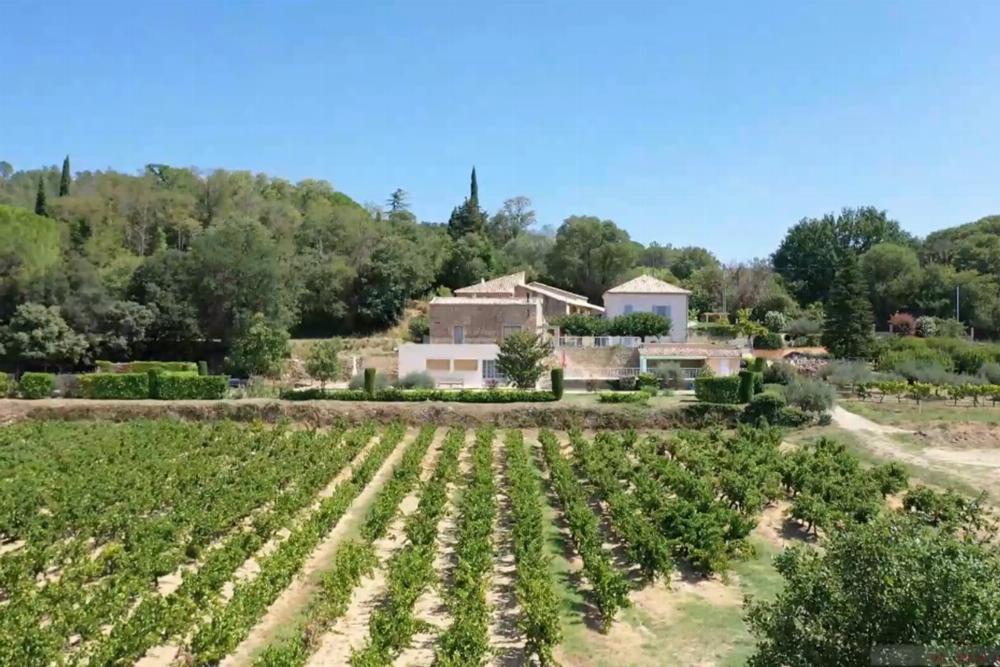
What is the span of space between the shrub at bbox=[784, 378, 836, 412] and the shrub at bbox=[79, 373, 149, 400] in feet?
100.0

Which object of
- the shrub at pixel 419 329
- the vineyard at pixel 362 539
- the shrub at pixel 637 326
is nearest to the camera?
the vineyard at pixel 362 539

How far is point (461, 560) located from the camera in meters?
13.7

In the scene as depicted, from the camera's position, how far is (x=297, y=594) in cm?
1349

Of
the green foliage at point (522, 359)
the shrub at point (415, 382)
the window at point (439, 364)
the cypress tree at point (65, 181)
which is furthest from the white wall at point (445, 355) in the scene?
the cypress tree at point (65, 181)

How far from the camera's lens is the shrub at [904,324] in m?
59.8

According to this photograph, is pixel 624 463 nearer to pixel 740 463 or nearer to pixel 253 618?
pixel 740 463

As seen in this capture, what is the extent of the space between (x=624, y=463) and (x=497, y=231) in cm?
7395

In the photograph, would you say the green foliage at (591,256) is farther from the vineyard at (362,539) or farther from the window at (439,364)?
the vineyard at (362,539)

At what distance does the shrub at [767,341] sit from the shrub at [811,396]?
2227 cm

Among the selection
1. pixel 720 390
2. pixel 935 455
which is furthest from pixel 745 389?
pixel 935 455

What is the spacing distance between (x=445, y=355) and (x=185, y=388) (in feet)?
43.6

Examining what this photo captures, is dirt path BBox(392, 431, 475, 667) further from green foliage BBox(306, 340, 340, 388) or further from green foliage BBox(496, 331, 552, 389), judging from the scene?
green foliage BBox(306, 340, 340, 388)

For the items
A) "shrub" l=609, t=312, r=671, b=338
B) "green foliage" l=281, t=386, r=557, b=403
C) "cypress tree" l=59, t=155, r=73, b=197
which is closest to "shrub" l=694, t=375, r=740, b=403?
→ "green foliage" l=281, t=386, r=557, b=403

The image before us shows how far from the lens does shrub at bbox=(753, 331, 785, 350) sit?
54.3 meters
